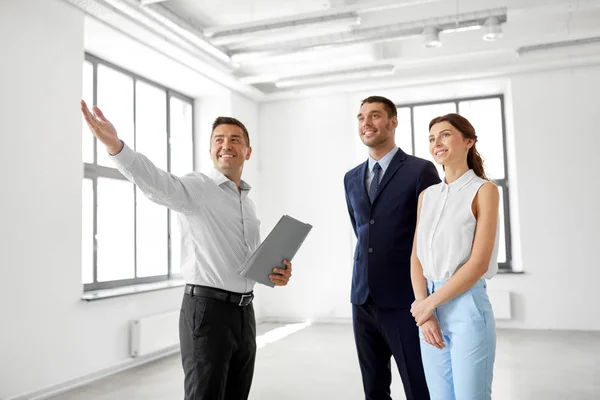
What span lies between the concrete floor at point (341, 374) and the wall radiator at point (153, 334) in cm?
15

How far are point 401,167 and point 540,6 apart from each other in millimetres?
3320

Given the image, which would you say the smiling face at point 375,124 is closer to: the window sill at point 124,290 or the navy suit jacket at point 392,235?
the navy suit jacket at point 392,235

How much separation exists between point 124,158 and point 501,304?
582 centimetres

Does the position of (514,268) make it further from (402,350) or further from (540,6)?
(402,350)

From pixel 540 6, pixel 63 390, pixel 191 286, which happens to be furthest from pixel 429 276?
pixel 540 6

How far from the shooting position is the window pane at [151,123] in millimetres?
6230

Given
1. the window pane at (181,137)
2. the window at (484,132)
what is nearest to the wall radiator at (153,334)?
the window pane at (181,137)

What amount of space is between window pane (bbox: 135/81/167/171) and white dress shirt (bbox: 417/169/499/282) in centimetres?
487

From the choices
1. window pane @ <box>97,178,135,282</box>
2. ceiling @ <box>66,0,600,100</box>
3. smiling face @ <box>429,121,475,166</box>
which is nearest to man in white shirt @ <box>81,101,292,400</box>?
smiling face @ <box>429,121,475,166</box>

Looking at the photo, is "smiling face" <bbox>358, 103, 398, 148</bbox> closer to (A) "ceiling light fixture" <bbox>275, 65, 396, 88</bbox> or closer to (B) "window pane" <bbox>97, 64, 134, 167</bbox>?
(B) "window pane" <bbox>97, 64, 134, 167</bbox>

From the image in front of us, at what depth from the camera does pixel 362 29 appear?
17.0ft

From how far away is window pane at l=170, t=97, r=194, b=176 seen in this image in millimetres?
6949

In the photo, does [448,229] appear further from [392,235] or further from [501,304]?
[501,304]

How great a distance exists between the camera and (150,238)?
6.27 meters
